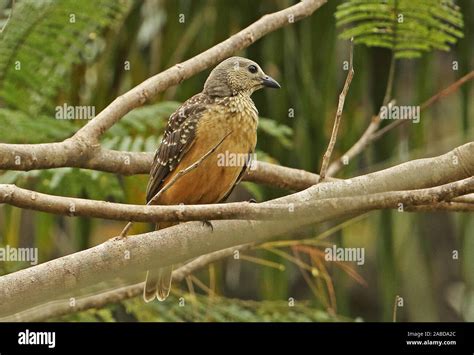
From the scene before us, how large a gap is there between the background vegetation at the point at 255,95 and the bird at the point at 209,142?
0.15m

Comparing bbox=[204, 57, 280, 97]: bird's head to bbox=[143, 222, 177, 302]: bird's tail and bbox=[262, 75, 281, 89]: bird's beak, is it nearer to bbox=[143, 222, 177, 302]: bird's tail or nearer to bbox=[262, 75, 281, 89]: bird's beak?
bbox=[262, 75, 281, 89]: bird's beak

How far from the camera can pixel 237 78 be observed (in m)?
3.90

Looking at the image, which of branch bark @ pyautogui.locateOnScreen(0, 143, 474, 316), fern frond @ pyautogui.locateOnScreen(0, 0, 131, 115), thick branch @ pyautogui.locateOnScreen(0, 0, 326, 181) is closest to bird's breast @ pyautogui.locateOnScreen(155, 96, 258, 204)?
thick branch @ pyautogui.locateOnScreen(0, 0, 326, 181)

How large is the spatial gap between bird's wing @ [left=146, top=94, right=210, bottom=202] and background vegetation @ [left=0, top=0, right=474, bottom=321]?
0.16 meters

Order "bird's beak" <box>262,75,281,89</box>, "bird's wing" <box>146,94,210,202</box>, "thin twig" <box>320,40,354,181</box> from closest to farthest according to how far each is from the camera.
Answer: "thin twig" <box>320,40,354,181</box> < "bird's wing" <box>146,94,210,202</box> < "bird's beak" <box>262,75,281,89</box>

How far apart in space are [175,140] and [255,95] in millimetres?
933

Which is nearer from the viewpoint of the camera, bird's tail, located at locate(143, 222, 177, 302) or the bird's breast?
the bird's breast

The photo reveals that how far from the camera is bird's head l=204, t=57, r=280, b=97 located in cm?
388

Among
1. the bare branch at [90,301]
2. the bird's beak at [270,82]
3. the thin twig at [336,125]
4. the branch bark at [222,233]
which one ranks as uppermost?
the bird's beak at [270,82]

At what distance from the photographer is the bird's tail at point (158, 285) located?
3836 mm

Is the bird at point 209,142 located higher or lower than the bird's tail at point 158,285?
higher

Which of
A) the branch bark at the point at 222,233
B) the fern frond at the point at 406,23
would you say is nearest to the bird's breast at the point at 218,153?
the fern frond at the point at 406,23

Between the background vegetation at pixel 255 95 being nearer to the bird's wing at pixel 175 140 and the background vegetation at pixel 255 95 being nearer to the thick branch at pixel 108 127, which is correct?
the bird's wing at pixel 175 140
